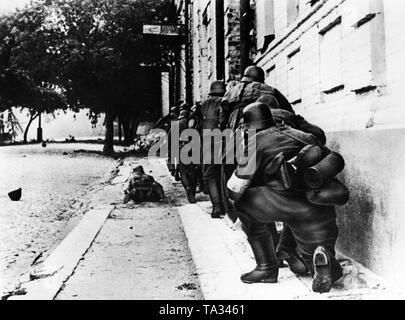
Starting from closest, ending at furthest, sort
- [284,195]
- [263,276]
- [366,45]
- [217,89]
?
[284,195] < [263,276] < [366,45] < [217,89]

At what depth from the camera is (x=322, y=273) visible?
2.96 meters

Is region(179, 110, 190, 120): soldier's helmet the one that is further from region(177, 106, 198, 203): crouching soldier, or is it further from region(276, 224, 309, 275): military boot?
region(276, 224, 309, 275): military boot

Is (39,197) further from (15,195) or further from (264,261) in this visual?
(264,261)

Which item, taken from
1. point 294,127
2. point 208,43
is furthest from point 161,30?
point 294,127

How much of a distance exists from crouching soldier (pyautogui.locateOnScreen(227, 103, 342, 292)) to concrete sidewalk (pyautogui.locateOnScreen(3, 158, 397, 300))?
240mm

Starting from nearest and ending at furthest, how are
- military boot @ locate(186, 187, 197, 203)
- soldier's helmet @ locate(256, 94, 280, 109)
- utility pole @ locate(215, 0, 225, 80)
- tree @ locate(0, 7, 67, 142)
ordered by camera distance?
soldier's helmet @ locate(256, 94, 280, 109) → military boot @ locate(186, 187, 197, 203) → tree @ locate(0, 7, 67, 142) → utility pole @ locate(215, 0, 225, 80)

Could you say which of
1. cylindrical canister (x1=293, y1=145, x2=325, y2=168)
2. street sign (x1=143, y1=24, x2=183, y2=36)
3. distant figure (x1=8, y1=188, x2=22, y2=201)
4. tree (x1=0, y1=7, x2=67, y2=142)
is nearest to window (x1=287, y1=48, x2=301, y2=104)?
cylindrical canister (x1=293, y1=145, x2=325, y2=168)

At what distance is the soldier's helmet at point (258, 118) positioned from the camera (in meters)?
3.13

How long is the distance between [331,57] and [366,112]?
107 cm

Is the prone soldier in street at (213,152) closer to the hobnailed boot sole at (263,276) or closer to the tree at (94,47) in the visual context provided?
the hobnailed boot sole at (263,276)

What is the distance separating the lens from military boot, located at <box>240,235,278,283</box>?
3.33m

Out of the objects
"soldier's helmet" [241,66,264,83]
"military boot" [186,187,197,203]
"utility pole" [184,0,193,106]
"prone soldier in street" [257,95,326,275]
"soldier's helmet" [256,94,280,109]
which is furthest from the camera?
"utility pole" [184,0,193,106]

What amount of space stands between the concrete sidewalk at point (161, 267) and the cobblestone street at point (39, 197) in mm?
418

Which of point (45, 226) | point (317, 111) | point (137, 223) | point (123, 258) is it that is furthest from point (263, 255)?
point (45, 226)
